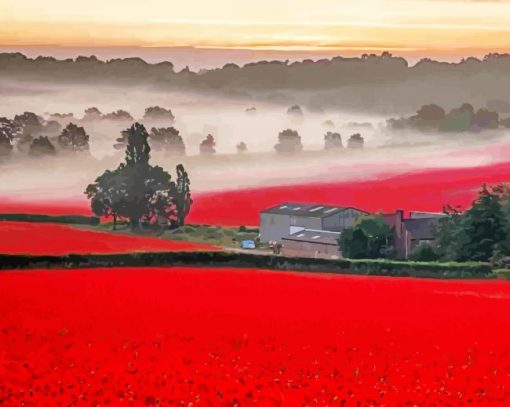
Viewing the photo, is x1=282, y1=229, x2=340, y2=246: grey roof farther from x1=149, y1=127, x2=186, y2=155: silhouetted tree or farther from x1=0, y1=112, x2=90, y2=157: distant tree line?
x1=0, y1=112, x2=90, y2=157: distant tree line

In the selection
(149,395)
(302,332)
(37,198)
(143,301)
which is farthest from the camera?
(37,198)

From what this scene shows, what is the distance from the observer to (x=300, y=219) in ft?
21.6

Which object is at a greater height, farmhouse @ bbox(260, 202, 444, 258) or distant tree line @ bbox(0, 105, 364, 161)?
distant tree line @ bbox(0, 105, 364, 161)

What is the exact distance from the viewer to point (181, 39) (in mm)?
6461

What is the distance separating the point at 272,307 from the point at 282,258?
68 cm

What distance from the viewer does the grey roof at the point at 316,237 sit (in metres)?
6.64

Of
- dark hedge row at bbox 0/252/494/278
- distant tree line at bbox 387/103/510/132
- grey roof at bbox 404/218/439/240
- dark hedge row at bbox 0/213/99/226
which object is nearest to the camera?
dark hedge row at bbox 0/213/99/226

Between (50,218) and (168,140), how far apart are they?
37.3 inches

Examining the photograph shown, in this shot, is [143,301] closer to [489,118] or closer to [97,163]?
[97,163]

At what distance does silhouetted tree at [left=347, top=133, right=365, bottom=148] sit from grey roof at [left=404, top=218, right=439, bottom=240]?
610 millimetres

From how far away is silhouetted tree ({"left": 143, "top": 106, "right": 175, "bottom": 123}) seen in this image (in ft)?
21.5

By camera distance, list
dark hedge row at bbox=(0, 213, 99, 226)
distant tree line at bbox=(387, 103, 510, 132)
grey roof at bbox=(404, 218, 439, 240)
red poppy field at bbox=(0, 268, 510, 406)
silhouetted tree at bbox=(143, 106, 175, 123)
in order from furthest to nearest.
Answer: distant tree line at bbox=(387, 103, 510, 132)
grey roof at bbox=(404, 218, 439, 240)
silhouetted tree at bbox=(143, 106, 175, 123)
dark hedge row at bbox=(0, 213, 99, 226)
red poppy field at bbox=(0, 268, 510, 406)

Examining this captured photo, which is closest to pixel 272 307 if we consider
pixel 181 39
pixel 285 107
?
pixel 285 107

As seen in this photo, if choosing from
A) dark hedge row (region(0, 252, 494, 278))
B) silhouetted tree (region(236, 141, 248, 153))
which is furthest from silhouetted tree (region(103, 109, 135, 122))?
dark hedge row (region(0, 252, 494, 278))
